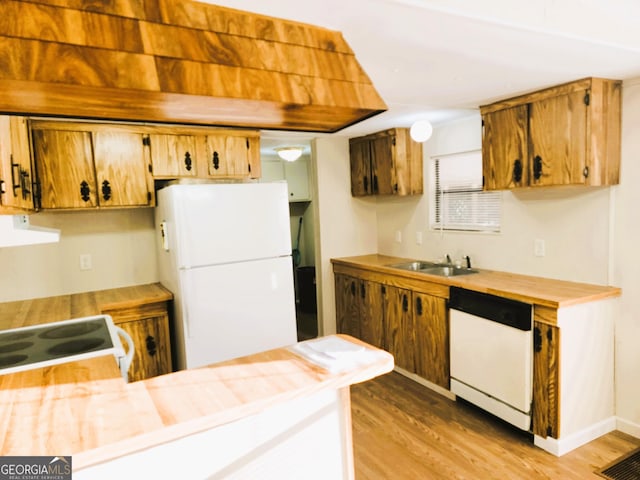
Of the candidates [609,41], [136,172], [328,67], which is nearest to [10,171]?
[136,172]

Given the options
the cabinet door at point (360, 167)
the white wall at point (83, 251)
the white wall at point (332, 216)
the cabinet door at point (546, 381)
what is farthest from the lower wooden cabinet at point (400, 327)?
the white wall at point (83, 251)

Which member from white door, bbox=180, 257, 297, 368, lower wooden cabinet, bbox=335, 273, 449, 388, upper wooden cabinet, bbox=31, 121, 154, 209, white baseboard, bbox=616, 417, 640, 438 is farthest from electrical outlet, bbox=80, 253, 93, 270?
white baseboard, bbox=616, 417, 640, 438

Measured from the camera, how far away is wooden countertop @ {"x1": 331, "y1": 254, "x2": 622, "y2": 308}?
2359 millimetres

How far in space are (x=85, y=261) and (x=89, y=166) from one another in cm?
81

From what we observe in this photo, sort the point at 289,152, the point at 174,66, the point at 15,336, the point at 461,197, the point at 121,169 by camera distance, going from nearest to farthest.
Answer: the point at 174,66 → the point at 15,336 → the point at 121,169 → the point at 461,197 → the point at 289,152

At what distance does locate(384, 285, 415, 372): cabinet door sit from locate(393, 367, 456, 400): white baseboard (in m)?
0.05

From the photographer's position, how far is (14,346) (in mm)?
2025

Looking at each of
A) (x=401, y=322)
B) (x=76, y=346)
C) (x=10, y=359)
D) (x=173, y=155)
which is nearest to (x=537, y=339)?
(x=401, y=322)

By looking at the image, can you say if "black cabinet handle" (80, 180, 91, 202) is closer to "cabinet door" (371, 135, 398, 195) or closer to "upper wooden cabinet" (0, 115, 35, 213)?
"upper wooden cabinet" (0, 115, 35, 213)

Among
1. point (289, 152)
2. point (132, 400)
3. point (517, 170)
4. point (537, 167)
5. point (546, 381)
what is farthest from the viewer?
point (289, 152)

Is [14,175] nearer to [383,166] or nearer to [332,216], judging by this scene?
[332,216]

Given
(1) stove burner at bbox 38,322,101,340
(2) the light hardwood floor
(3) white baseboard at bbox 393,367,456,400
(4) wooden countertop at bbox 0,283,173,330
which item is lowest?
(2) the light hardwood floor

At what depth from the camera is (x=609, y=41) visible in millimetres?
1797

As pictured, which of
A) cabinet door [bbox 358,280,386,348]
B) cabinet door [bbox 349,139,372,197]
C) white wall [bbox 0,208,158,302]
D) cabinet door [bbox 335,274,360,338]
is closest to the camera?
white wall [bbox 0,208,158,302]
